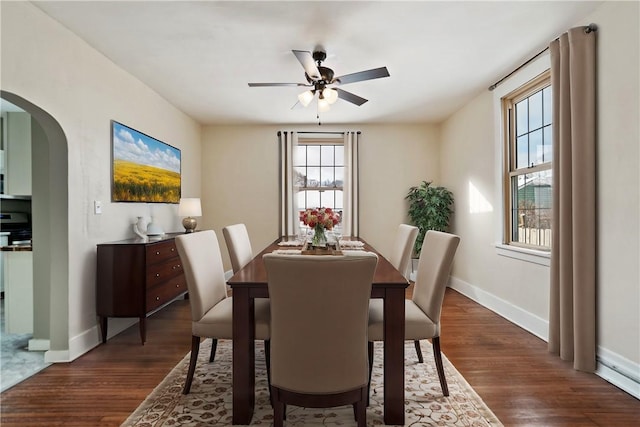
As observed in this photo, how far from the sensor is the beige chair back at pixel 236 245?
301 cm

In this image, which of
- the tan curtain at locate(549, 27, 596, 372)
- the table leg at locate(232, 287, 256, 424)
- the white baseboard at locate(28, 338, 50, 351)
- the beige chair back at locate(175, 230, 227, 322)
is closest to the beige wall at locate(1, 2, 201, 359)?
the white baseboard at locate(28, 338, 50, 351)

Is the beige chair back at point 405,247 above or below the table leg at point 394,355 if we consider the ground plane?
above

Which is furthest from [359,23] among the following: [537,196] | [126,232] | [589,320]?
[126,232]

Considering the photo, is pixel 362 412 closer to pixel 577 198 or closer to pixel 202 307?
pixel 202 307

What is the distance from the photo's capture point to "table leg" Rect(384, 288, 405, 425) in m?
1.90

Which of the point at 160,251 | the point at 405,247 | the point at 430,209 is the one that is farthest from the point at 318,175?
the point at 405,247

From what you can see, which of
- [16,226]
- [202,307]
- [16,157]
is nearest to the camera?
[202,307]

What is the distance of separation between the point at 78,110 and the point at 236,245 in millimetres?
1657

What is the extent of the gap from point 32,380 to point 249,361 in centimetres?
168

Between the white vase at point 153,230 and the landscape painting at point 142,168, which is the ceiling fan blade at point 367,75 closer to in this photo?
the landscape painting at point 142,168

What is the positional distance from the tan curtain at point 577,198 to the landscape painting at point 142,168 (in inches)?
149

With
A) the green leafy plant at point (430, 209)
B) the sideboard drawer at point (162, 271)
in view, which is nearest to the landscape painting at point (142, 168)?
the sideboard drawer at point (162, 271)

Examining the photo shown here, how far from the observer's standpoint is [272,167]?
5.94m

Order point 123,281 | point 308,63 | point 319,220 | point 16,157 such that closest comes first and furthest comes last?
1. point 319,220
2. point 308,63
3. point 123,281
4. point 16,157
